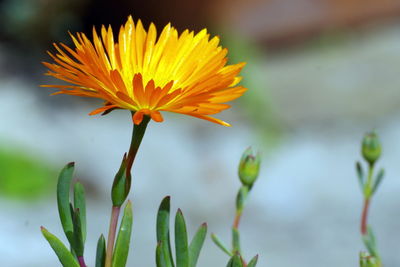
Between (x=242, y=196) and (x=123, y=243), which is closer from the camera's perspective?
(x=123, y=243)

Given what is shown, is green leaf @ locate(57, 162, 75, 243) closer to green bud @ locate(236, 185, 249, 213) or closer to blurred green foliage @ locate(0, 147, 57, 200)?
green bud @ locate(236, 185, 249, 213)

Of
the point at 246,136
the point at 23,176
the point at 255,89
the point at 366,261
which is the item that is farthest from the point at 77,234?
the point at 255,89

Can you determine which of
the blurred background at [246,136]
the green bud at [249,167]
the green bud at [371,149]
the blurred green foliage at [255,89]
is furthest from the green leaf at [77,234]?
the blurred green foliage at [255,89]

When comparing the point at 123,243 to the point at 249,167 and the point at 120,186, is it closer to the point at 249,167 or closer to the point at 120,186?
the point at 120,186

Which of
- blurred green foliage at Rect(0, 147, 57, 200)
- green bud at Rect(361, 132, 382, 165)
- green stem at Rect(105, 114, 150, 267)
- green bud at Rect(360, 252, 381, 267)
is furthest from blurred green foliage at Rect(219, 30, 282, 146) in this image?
green stem at Rect(105, 114, 150, 267)

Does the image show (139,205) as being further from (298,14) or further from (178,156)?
(298,14)

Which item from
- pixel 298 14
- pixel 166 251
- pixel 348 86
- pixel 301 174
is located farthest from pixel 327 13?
pixel 166 251

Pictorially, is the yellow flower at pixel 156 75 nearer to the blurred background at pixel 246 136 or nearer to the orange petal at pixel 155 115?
the orange petal at pixel 155 115
